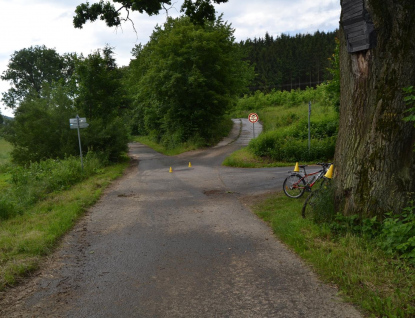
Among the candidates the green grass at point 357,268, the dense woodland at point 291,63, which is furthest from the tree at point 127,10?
the dense woodland at point 291,63

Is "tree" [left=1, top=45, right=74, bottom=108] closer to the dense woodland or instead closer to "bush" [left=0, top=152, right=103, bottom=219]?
the dense woodland

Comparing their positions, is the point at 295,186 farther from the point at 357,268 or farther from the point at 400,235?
the point at 357,268

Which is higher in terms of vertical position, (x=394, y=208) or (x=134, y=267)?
(x=394, y=208)

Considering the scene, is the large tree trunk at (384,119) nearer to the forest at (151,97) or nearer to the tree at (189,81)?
the forest at (151,97)

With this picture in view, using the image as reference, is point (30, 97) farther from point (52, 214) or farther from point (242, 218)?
point (242, 218)

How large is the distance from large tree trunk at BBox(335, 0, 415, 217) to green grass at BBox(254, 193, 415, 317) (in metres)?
0.77

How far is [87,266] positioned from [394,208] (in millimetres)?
4867

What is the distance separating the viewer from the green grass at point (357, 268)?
389 centimetres

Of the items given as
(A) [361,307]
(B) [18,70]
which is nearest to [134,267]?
(A) [361,307]

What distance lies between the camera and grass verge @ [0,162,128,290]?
5517 mm

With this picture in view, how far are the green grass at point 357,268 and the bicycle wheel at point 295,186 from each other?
2956 millimetres

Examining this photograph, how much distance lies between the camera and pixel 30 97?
23.9m

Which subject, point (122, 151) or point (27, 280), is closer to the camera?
point (27, 280)

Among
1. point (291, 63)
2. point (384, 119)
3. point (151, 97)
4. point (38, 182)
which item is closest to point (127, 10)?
point (38, 182)
